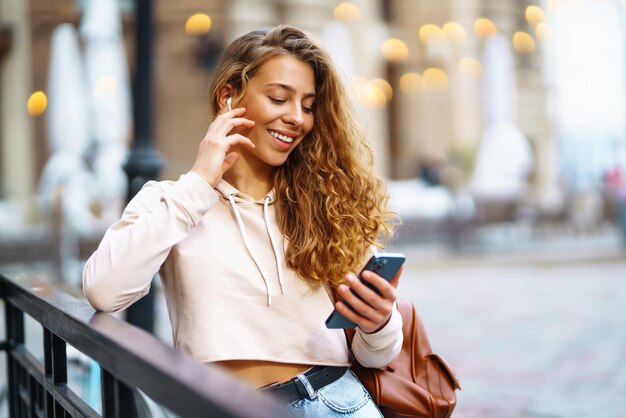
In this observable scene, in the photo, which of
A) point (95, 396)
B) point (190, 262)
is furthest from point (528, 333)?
point (190, 262)

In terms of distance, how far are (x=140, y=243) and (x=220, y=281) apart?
25 centimetres

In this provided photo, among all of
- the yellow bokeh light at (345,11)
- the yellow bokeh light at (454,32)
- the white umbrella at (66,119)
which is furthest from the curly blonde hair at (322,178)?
the yellow bokeh light at (454,32)

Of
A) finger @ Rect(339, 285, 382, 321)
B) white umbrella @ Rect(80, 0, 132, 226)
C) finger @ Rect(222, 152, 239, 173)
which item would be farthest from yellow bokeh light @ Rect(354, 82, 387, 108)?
finger @ Rect(339, 285, 382, 321)

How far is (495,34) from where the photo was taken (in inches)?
1163

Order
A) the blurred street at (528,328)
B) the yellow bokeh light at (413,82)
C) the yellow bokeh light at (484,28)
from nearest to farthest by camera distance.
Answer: the blurred street at (528,328) → the yellow bokeh light at (484,28) → the yellow bokeh light at (413,82)

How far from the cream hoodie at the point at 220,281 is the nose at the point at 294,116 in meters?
0.23

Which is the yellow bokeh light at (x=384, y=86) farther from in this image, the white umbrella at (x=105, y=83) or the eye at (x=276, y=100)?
the eye at (x=276, y=100)

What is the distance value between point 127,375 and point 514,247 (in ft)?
58.5

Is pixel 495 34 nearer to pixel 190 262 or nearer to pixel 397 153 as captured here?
pixel 397 153

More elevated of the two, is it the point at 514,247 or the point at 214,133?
the point at 214,133

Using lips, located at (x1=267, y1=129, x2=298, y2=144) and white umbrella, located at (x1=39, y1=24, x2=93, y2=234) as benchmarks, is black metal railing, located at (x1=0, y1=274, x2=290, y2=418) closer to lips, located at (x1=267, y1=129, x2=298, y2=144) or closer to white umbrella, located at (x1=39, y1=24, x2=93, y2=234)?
lips, located at (x1=267, y1=129, x2=298, y2=144)

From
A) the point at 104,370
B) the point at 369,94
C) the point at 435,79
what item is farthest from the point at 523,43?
the point at 104,370

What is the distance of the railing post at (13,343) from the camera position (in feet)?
8.28

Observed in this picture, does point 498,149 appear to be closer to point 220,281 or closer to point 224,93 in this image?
point 224,93
